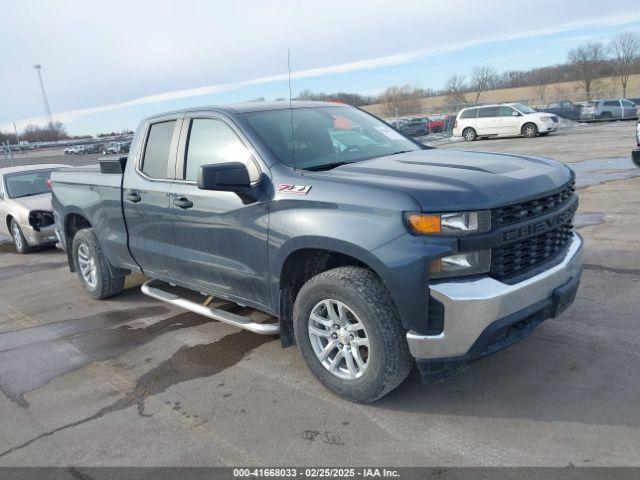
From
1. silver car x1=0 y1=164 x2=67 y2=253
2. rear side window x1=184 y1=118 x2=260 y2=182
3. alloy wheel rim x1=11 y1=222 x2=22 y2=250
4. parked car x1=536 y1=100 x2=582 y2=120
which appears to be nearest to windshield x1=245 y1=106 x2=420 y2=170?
rear side window x1=184 y1=118 x2=260 y2=182

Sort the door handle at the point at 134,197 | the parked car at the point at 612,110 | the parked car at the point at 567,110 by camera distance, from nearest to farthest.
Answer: the door handle at the point at 134,197 < the parked car at the point at 612,110 < the parked car at the point at 567,110

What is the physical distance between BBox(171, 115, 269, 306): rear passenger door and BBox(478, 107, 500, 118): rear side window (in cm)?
2554

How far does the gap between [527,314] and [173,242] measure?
2.90 m

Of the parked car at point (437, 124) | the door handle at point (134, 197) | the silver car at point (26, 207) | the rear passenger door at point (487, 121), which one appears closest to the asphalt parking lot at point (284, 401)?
the door handle at point (134, 197)

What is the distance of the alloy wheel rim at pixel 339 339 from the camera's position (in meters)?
3.56

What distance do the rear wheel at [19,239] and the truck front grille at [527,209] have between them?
347 inches

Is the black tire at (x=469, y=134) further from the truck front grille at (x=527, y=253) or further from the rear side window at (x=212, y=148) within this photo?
the truck front grille at (x=527, y=253)

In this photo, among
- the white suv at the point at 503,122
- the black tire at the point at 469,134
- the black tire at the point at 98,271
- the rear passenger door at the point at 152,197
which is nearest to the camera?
the rear passenger door at the point at 152,197

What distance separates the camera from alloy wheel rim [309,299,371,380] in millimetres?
3559

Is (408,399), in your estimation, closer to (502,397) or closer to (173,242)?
(502,397)

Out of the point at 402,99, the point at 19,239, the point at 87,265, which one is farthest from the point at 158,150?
the point at 402,99

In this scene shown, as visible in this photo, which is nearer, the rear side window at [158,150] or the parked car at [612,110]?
the rear side window at [158,150]

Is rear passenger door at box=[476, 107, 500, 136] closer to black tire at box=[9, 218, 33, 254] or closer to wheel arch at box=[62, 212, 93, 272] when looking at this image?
black tire at box=[9, 218, 33, 254]

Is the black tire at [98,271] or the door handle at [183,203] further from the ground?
the door handle at [183,203]
